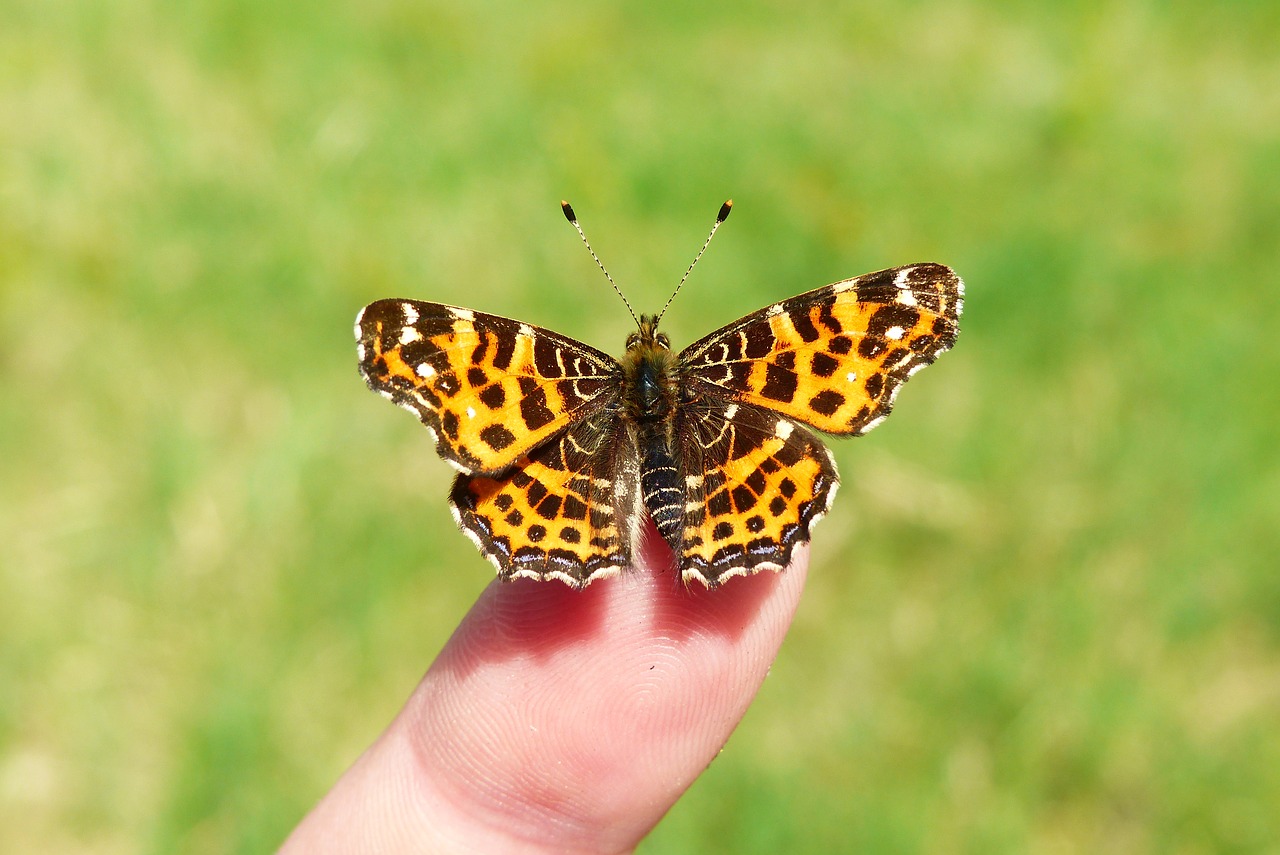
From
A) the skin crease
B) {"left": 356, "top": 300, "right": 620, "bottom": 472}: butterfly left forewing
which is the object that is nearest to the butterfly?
{"left": 356, "top": 300, "right": 620, "bottom": 472}: butterfly left forewing

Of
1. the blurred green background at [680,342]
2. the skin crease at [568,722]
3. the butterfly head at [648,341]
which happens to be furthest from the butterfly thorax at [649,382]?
the blurred green background at [680,342]

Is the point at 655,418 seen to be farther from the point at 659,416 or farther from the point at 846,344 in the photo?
the point at 846,344

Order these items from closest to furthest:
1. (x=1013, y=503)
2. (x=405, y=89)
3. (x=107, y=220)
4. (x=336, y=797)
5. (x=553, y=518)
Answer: (x=553, y=518) < (x=336, y=797) < (x=1013, y=503) < (x=107, y=220) < (x=405, y=89)

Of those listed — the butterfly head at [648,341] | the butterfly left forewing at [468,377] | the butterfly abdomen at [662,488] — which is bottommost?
the butterfly abdomen at [662,488]

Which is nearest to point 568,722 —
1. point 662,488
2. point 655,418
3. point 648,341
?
point 662,488

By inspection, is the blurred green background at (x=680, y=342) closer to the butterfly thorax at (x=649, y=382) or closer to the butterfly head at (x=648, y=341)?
the butterfly thorax at (x=649, y=382)

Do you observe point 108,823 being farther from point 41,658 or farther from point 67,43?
point 67,43

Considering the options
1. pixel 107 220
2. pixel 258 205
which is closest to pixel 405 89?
pixel 258 205
